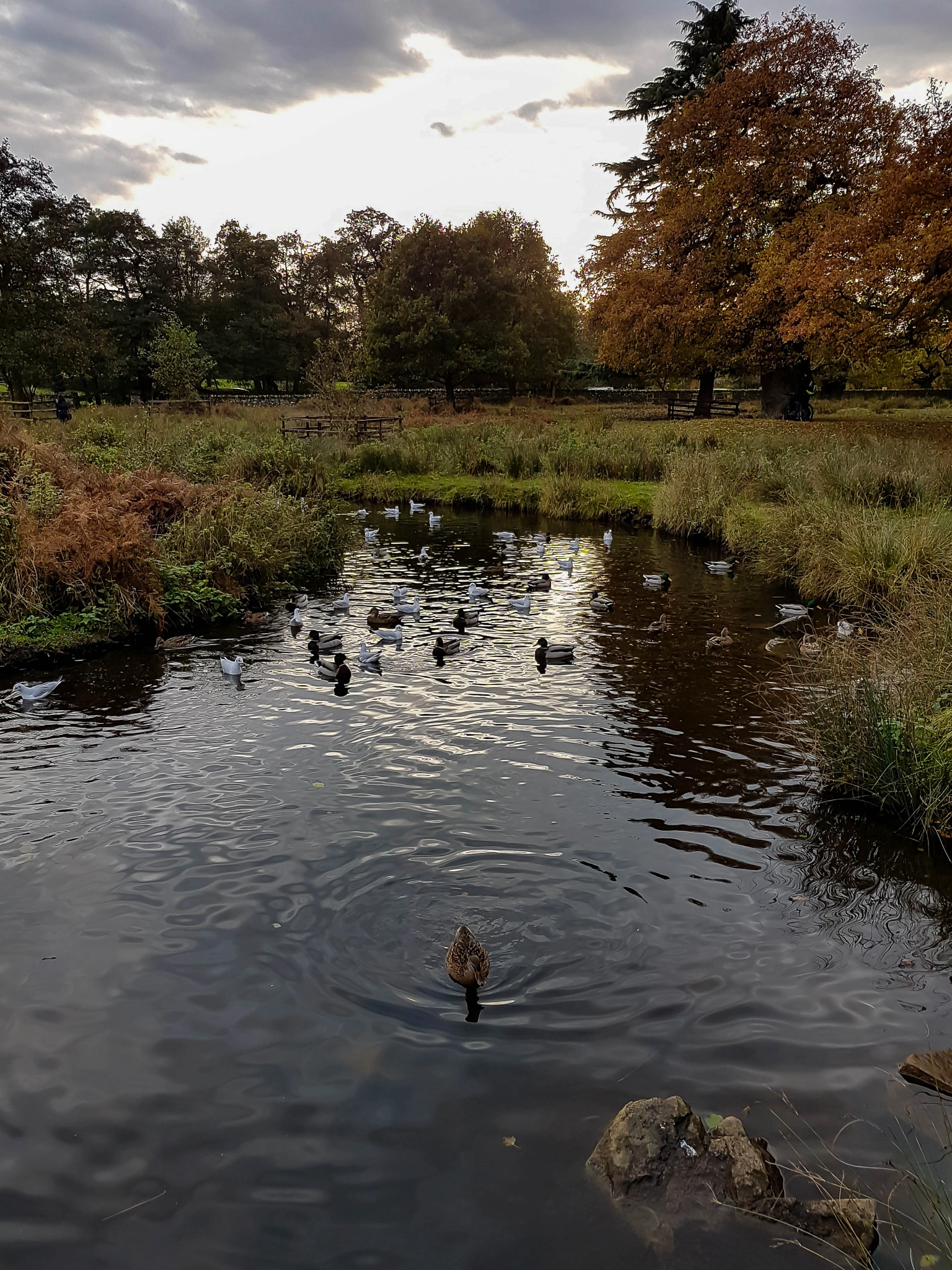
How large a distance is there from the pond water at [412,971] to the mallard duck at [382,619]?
323 centimetres

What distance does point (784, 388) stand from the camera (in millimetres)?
35312

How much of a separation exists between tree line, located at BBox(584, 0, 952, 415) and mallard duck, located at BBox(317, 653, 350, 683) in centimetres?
2133

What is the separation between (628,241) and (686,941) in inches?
1426

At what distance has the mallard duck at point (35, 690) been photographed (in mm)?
8914

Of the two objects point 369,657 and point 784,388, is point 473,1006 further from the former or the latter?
point 784,388

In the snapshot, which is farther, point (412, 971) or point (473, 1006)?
point (412, 971)

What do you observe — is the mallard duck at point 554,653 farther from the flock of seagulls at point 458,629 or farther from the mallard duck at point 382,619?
the mallard duck at point 382,619

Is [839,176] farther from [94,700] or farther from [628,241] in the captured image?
[94,700]

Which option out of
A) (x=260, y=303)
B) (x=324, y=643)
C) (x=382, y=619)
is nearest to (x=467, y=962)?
(x=324, y=643)

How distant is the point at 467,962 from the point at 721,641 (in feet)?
25.9

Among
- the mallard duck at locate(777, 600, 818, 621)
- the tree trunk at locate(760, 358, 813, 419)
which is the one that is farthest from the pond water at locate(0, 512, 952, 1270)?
the tree trunk at locate(760, 358, 813, 419)

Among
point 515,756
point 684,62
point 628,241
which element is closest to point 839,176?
point 628,241

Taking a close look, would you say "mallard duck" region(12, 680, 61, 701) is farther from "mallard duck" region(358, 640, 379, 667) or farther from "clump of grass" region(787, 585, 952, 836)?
"clump of grass" region(787, 585, 952, 836)

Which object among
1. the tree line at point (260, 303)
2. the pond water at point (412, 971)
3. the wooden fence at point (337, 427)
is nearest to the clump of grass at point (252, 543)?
the pond water at point (412, 971)
